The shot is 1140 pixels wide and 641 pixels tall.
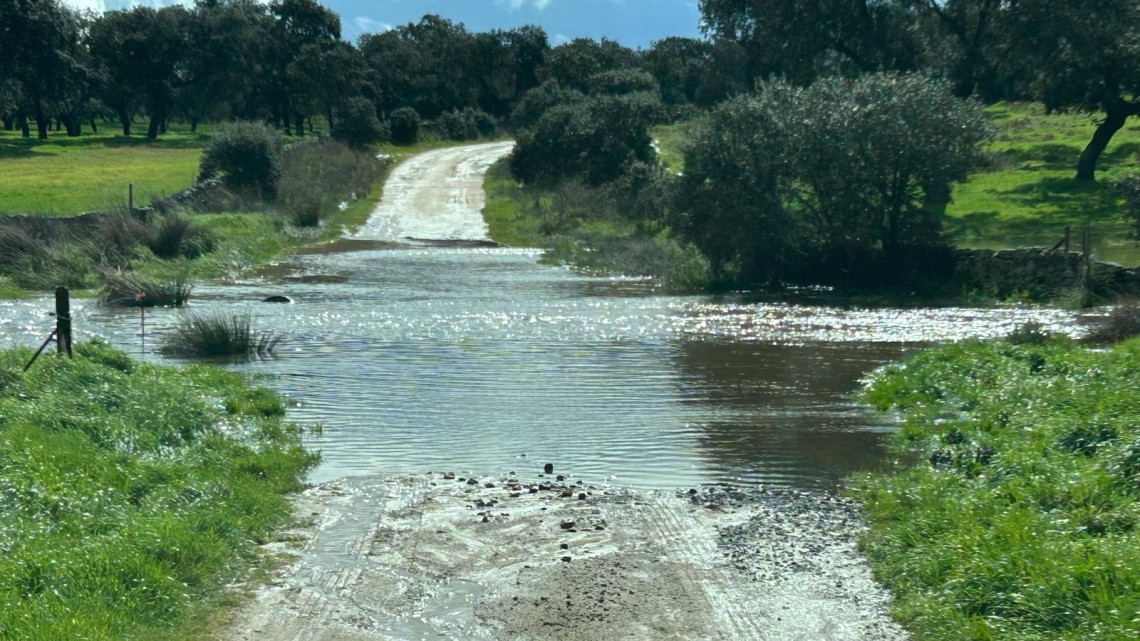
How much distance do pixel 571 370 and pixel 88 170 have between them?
47.6m

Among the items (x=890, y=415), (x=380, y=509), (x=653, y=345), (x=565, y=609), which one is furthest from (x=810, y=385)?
(x=565, y=609)

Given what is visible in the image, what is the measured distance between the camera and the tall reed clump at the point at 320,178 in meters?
43.8

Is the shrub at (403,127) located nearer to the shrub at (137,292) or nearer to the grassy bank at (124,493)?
the shrub at (137,292)

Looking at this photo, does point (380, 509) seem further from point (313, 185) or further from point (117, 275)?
point (313, 185)

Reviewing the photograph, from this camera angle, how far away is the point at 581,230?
41.2 meters

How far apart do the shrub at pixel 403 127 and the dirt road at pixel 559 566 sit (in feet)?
236

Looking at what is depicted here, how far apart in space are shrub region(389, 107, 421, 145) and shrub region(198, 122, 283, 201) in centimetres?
3417

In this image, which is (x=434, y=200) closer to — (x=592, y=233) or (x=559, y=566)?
(x=592, y=233)

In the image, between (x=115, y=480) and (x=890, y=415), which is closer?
(x=115, y=480)

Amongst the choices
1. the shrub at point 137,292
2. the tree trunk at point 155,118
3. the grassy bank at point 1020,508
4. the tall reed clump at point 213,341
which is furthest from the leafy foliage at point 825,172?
the tree trunk at point 155,118

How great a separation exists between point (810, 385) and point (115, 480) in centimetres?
945

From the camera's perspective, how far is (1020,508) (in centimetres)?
871

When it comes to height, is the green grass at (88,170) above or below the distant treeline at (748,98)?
below

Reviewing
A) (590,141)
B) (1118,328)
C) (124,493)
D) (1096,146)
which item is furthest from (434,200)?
(124,493)
